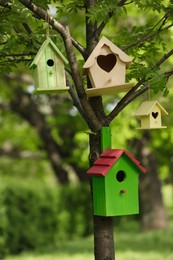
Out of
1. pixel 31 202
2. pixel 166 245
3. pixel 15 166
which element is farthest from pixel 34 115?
pixel 15 166

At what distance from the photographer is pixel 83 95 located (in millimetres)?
4164

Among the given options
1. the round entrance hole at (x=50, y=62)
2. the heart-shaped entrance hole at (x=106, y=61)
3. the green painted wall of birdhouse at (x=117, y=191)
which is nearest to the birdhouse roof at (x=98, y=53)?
the heart-shaped entrance hole at (x=106, y=61)

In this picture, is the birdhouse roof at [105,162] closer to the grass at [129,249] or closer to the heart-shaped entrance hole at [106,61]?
the heart-shaped entrance hole at [106,61]

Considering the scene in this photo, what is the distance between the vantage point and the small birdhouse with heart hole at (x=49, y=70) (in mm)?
4074

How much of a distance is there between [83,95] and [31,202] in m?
10.1

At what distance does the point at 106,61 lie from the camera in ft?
14.6

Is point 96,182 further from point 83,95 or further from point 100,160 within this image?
point 83,95

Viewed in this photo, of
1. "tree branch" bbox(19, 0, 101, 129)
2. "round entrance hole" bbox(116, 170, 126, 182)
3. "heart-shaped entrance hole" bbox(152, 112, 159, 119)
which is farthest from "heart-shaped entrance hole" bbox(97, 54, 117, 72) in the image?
"round entrance hole" bbox(116, 170, 126, 182)

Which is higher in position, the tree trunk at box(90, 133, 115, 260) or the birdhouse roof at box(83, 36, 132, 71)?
the birdhouse roof at box(83, 36, 132, 71)

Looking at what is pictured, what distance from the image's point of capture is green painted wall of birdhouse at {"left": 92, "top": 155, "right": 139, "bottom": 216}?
424cm

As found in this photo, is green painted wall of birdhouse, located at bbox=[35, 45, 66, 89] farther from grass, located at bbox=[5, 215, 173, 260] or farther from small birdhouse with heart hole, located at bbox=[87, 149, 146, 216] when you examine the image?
grass, located at bbox=[5, 215, 173, 260]

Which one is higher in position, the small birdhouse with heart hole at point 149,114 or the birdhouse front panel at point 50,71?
the birdhouse front panel at point 50,71

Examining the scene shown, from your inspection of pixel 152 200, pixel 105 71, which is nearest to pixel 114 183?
pixel 105 71

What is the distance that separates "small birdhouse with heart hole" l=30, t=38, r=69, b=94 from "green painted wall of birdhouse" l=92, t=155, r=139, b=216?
0.73 metres
